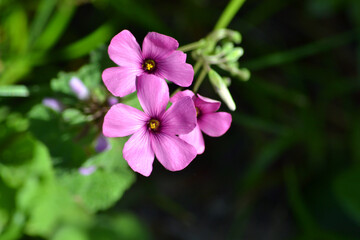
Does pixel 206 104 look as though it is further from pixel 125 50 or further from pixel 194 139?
pixel 125 50

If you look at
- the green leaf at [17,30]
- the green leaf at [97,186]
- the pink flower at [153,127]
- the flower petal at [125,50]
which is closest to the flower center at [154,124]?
the pink flower at [153,127]

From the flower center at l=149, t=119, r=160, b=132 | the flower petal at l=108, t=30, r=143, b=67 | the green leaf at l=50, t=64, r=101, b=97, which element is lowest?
→ the green leaf at l=50, t=64, r=101, b=97

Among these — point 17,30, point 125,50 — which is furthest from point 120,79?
point 17,30

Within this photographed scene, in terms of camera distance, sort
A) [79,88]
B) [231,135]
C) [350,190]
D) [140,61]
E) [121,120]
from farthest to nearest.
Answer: [231,135] → [350,190] → [79,88] → [140,61] → [121,120]

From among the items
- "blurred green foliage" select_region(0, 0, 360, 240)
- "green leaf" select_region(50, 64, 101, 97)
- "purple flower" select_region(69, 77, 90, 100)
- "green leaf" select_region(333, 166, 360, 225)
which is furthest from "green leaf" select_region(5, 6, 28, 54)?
"green leaf" select_region(333, 166, 360, 225)

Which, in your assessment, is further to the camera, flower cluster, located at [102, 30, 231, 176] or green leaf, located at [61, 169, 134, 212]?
green leaf, located at [61, 169, 134, 212]

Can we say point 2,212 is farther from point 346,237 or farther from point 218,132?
point 346,237

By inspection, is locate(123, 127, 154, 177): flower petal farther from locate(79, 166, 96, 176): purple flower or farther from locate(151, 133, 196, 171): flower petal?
locate(79, 166, 96, 176): purple flower

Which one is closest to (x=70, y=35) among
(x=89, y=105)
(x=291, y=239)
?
(x=89, y=105)
